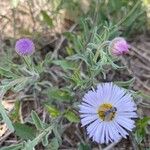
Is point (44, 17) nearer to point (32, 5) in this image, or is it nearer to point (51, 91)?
point (32, 5)

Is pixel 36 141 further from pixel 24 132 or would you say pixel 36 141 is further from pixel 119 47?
pixel 119 47

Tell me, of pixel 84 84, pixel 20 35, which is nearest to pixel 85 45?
pixel 84 84

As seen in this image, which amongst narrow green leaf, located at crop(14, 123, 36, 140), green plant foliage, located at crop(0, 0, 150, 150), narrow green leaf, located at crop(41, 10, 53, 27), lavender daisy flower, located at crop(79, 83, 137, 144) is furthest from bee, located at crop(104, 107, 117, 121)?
narrow green leaf, located at crop(41, 10, 53, 27)

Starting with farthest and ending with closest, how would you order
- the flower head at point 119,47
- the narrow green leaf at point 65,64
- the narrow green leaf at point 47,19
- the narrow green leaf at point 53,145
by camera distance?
1. the narrow green leaf at point 47,19
2. the narrow green leaf at point 65,64
3. the narrow green leaf at point 53,145
4. the flower head at point 119,47

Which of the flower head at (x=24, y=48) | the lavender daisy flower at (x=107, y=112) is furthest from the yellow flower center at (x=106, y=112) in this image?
the flower head at (x=24, y=48)

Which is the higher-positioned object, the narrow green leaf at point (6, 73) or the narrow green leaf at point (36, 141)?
the narrow green leaf at point (6, 73)

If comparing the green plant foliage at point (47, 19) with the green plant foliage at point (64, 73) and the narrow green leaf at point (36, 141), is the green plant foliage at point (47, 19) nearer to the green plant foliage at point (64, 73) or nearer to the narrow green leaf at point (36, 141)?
the green plant foliage at point (64, 73)

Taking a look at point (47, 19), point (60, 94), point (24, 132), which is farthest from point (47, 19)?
point (24, 132)
